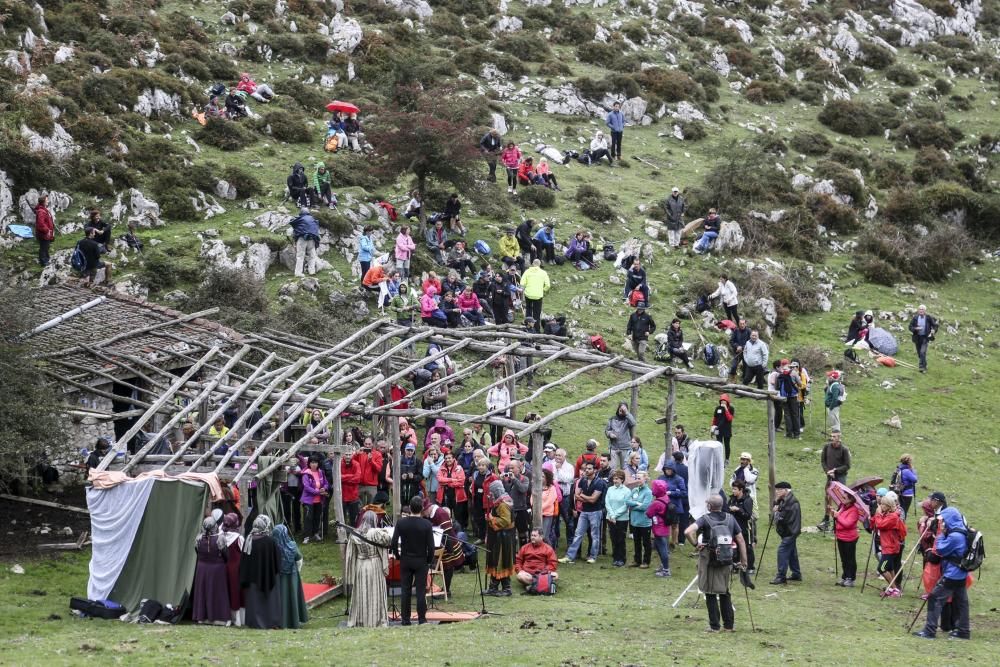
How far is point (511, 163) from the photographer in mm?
40406

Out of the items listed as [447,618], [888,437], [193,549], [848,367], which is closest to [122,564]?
[193,549]

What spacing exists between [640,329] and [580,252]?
6.67 metres

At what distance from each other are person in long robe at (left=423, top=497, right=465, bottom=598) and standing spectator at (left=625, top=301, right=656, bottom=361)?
1376cm

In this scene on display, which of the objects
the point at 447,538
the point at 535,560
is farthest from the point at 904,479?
the point at 447,538

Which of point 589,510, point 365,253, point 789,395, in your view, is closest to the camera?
point 589,510

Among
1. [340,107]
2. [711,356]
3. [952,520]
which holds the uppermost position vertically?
[340,107]

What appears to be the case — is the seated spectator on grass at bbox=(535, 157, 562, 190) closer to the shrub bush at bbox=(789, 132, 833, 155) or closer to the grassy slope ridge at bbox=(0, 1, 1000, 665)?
the grassy slope ridge at bbox=(0, 1, 1000, 665)

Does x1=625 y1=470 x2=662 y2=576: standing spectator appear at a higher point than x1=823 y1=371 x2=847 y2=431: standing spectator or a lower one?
lower

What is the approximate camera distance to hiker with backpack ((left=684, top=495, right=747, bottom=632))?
14766 millimetres

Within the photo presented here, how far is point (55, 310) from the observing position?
2436 cm

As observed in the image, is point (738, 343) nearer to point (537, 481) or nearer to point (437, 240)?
point (437, 240)

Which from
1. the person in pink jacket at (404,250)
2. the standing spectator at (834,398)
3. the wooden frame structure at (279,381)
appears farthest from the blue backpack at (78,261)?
the standing spectator at (834,398)

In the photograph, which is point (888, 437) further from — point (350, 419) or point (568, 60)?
point (568, 60)

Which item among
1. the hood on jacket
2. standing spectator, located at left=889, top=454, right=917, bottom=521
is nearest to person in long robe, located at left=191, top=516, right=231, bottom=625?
the hood on jacket
